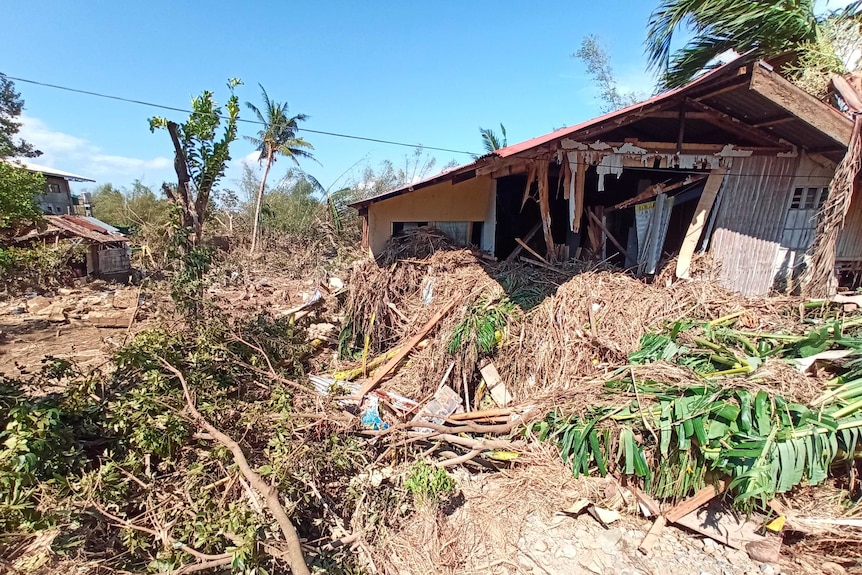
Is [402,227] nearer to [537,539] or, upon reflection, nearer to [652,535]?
[537,539]

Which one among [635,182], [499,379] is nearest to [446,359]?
[499,379]

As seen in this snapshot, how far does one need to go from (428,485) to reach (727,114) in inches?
266

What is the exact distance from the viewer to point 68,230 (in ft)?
44.8

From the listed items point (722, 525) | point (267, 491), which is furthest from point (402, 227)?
point (722, 525)

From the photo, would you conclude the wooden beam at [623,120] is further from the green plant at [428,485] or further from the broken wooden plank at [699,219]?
the green plant at [428,485]

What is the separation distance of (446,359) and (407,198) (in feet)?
11.4

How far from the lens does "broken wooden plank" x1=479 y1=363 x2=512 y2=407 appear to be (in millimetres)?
5590

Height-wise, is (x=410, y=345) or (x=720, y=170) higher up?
(x=720, y=170)

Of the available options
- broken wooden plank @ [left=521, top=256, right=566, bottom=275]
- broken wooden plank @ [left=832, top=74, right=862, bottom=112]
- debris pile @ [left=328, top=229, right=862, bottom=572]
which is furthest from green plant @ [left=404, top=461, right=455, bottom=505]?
broken wooden plank @ [left=832, top=74, right=862, bottom=112]

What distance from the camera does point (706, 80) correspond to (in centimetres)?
519

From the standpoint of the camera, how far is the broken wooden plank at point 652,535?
354cm

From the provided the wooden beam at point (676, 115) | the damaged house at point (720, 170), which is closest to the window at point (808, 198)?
the damaged house at point (720, 170)

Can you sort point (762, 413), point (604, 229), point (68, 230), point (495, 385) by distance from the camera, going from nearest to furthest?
point (762, 413), point (495, 385), point (604, 229), point (68, 230)

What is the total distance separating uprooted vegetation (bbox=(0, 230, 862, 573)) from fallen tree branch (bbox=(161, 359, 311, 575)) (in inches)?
1.1
